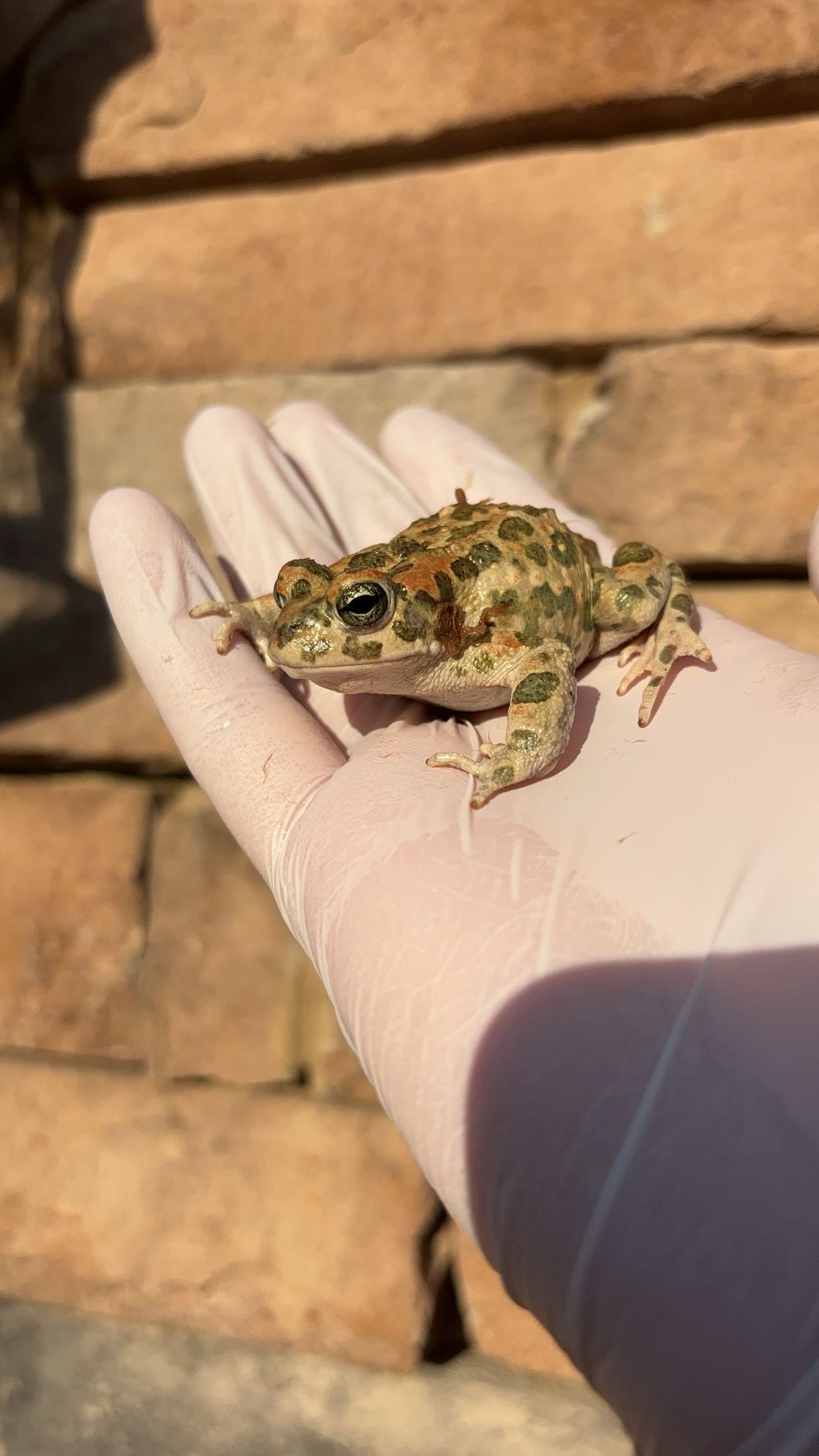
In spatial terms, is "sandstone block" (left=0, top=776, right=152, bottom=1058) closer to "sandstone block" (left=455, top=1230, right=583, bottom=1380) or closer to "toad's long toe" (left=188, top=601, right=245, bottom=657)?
"toad's long toe" (left=188, top=601, right=245, bottom=657)

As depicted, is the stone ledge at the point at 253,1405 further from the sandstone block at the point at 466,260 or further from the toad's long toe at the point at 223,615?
the sandstone block at the point at 466,260

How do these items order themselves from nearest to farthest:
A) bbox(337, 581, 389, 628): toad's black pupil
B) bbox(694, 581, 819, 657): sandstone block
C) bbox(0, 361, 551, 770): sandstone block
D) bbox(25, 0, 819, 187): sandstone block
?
bbox(337, 581, 389, 628): toad's black pupil < bbox(25, 0, 819, 187): sandstone block < bbox(694, 581, 819, 657): sandstone block < bbox(0, 361, 551, 770): sandstone block

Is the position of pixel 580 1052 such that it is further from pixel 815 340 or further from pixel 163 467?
pixel 163 467

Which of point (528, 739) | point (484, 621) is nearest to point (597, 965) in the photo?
point (528, 739)

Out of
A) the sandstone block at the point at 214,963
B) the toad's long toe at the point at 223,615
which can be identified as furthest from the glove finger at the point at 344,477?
the sandstone block at the point at 214,963

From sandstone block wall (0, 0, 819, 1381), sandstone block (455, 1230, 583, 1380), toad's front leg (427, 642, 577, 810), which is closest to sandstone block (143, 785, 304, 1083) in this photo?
sandstone block wall (0, 0, 819, 1381)
